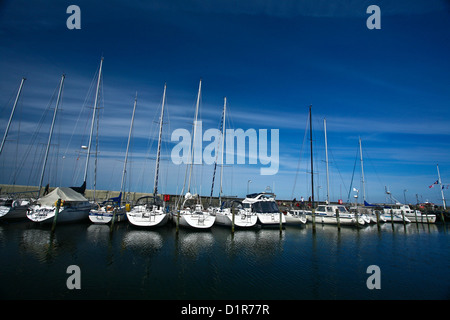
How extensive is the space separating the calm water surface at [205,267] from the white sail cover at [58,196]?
3.50 meters

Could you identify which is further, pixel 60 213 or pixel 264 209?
pixel 264 209

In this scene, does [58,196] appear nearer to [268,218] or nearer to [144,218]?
[144,218]

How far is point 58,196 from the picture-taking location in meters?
25.3

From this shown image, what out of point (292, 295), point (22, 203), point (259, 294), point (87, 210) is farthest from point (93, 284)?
point (22, 203)

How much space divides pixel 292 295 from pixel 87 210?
28365 mm

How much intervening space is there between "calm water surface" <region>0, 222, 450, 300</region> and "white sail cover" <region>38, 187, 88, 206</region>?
350cm

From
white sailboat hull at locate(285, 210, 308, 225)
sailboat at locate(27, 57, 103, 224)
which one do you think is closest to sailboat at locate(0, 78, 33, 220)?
sailboat at locate(27, 57, 103, 224)

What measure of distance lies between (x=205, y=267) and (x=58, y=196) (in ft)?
71.8

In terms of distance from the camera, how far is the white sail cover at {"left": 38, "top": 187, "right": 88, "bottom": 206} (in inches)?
974

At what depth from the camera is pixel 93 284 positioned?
10578mm

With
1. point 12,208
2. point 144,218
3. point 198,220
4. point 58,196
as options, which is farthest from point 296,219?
point 12,208

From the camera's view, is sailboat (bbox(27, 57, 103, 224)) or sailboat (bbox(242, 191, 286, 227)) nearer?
sailboat (bbox(27, 57, 103, 224))

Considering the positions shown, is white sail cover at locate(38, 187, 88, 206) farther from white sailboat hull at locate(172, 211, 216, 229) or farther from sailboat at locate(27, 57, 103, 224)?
white sailboat hull at locate(172, 211, 216, 229)
